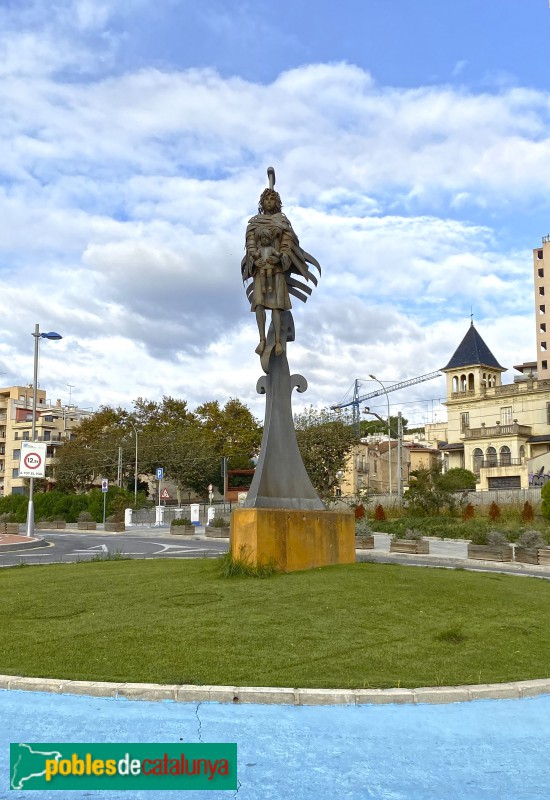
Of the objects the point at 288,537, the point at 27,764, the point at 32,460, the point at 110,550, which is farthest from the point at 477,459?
the point at 27,764

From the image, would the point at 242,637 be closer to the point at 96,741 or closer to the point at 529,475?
the point at 96,741

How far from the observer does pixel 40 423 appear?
318 feet

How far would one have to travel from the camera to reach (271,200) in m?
14.5

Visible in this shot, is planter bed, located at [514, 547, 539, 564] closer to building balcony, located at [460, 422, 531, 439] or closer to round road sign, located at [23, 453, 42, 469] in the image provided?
round road sign, located at [23, 453, 42, 469]

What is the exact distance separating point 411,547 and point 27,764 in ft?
69.3

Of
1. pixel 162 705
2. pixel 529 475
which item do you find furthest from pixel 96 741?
pixel 529 475

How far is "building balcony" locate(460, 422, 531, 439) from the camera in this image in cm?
6794

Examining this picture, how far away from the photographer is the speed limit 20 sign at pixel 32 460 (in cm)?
2866

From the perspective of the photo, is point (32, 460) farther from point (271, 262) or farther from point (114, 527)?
point (271, 262)

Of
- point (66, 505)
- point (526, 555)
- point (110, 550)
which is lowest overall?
point (110, 550)

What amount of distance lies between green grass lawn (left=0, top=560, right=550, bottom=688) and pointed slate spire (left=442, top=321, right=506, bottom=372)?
71013 millimetres

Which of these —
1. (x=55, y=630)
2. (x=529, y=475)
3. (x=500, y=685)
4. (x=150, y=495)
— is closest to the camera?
(x=500, y=685)

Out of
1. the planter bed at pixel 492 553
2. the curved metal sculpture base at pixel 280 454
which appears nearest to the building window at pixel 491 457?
the planter bed at pixel 492 553

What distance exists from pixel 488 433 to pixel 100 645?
66.1 metres
